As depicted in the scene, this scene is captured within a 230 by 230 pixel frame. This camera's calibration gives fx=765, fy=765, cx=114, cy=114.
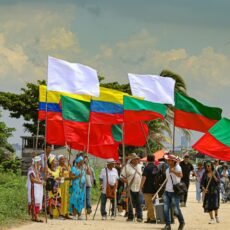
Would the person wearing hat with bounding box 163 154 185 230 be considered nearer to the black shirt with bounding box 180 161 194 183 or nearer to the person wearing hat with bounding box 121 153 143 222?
the person wearing hat with bounding box 121 153 143 222

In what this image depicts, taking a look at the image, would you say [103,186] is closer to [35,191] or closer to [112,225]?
[112,225]

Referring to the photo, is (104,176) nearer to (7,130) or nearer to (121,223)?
(121,223)

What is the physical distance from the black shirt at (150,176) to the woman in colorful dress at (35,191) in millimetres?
2669

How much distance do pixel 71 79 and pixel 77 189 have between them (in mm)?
2931

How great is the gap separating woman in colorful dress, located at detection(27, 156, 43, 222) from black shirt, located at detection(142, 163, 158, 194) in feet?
8.76

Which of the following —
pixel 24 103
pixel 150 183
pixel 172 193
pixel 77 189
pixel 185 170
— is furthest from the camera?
pixel 24 103

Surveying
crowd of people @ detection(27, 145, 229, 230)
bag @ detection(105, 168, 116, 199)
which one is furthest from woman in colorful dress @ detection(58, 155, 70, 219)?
bag @ detection(105, 168, 116, 199)

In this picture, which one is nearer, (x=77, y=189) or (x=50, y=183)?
(x=50, y=183)

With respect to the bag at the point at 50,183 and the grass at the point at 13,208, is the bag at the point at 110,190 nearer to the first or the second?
the bag at the point at 50,183

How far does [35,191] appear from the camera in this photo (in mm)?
18641

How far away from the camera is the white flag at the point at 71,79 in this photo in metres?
19.5

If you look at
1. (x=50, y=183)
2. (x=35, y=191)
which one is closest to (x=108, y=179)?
(x=50, y=183)

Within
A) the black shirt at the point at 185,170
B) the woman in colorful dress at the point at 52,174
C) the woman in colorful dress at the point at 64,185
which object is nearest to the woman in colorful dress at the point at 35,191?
the woman in colorful dress at the point at 52,174

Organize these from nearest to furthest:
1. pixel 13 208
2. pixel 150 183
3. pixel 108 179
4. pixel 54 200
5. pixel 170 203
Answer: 1. pixel 170 203
2. pixel 150 183
3. pixel 13 208
4. pixel 54 200
5. pixel 108 179
